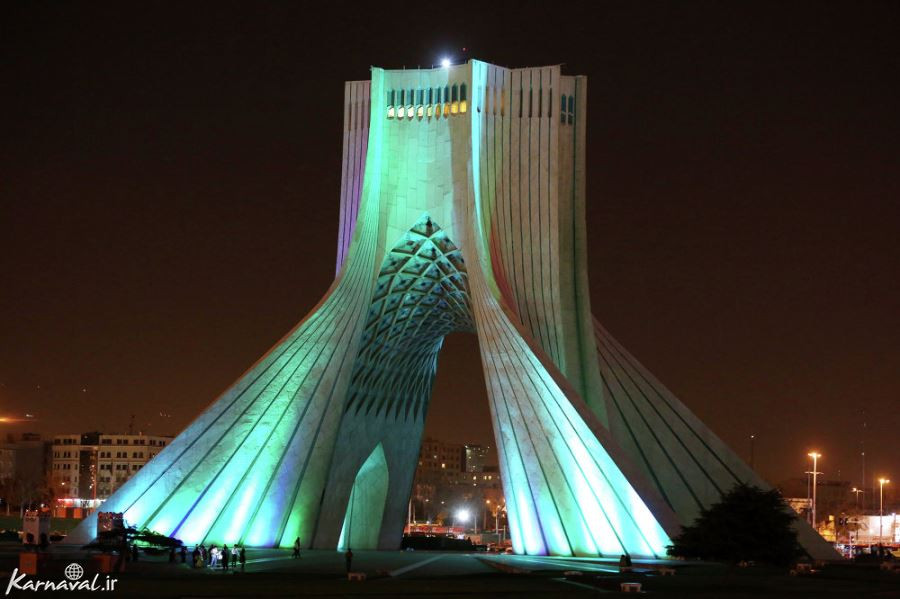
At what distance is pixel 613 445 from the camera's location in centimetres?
2719

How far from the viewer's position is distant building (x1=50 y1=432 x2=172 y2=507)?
9788 cm

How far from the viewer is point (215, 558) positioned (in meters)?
24.5

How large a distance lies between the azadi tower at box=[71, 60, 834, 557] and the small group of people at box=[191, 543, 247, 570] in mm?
3110

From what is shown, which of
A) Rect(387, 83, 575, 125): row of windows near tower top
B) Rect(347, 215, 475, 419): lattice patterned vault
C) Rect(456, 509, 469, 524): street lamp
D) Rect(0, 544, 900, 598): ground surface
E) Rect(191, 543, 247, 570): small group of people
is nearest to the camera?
Rect(0, 544, 900, 598): ground surface

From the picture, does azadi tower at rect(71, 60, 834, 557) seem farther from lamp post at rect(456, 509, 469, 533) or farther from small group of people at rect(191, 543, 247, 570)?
lamp post at rect(456, 509, 469, 533)

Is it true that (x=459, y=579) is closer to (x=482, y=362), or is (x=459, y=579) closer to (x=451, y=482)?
(x=482, y=362)

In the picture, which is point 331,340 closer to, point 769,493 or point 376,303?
point 376,303

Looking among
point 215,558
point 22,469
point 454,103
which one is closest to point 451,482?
point 22,469

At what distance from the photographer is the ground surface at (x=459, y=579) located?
1891 cm

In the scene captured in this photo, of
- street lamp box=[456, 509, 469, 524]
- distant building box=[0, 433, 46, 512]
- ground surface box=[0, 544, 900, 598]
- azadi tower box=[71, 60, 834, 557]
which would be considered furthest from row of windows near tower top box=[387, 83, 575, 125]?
street lamp box=[456, 509, 469, 524]

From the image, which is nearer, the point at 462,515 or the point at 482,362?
the point at 482,362

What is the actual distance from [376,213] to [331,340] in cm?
403

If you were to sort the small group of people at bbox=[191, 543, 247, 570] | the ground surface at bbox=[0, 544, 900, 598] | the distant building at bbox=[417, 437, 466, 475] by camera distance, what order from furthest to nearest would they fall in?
the distant building at bbox=[417, 437, 466, 475], the small group of people at bbox=[191, 543, 247, 570], the ground surface at bbox=[0, 544, 900, 598]

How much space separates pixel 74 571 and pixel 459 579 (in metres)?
6.19
